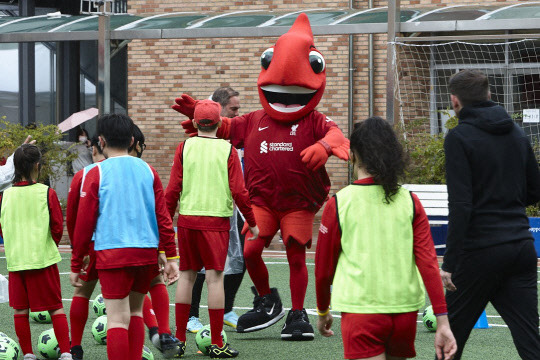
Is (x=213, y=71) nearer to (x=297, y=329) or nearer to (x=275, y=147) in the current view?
(x=275, y=147)

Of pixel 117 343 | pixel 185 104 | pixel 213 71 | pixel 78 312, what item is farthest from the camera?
pixel 213 71

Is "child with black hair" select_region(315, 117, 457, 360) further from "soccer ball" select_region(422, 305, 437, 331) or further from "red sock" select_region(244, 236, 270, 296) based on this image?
"soccer ball" select_region(422, 305, 437, 331)

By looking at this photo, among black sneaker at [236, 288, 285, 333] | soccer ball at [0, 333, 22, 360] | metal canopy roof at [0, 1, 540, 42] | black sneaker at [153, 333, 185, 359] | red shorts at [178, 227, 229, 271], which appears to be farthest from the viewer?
metal canopy roof at [0, 1, 540, 42]

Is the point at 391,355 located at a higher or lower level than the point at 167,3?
lower

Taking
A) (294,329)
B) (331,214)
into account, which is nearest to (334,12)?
(294,329)

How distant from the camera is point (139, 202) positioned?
556 centimetres

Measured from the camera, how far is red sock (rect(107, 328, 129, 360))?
5.44 m

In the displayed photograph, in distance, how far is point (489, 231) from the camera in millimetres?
4836

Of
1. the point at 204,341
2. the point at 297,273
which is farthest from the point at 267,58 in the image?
the point at 204,341

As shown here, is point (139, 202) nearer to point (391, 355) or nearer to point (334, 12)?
point (391, 355)

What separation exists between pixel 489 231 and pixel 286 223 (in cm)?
Result: 289

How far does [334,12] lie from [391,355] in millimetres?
13757

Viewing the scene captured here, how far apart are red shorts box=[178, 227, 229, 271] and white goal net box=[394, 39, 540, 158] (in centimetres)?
1058

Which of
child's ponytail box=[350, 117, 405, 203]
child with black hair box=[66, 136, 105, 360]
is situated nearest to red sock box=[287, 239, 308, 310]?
child with black hair box=[66, 136, 105, 360]
